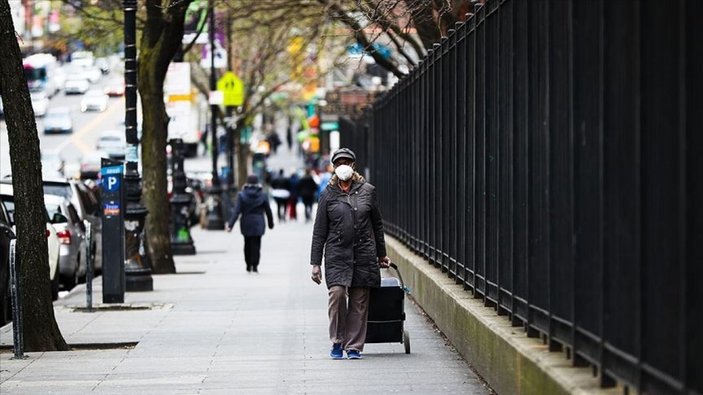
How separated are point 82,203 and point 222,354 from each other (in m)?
13.4

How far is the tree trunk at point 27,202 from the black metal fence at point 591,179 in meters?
3.83

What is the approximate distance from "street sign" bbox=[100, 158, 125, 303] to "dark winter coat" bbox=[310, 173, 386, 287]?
6562mm

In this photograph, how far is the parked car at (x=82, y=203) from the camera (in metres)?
26.0

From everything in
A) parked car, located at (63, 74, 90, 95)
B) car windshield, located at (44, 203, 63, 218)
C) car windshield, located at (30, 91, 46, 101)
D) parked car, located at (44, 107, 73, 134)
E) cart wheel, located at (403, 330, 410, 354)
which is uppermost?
parked car, located at (63, 74, 90, 95)

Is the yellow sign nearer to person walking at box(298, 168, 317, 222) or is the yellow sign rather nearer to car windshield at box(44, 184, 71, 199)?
person walking at box(298, 168, 317, 222)

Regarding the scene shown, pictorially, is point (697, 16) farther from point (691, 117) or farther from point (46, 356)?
point (46, 356)

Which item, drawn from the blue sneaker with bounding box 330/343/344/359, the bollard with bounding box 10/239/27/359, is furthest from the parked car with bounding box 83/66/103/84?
the blue sneaker with bounding box 330/343/344/359

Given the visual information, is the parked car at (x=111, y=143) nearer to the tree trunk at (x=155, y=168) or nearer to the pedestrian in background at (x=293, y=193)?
the pedestrian in background at (x=293, y=193)

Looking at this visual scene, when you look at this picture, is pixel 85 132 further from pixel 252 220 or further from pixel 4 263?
pixel 4 263

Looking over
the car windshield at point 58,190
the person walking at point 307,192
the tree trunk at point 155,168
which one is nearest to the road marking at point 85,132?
the person walking at point 307,192

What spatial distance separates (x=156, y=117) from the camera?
998 inches

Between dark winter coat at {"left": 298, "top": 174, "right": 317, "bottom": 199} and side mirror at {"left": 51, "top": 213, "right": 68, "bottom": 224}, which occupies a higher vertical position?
side mirror at {"left": 51, "top": 213, "right": 68, "bottom": 224}

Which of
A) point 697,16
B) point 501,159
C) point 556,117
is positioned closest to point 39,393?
point 501,159

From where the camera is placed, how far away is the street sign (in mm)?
19656
